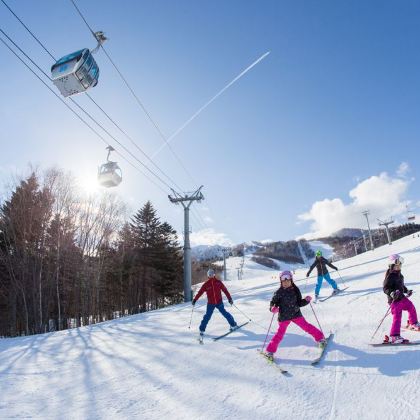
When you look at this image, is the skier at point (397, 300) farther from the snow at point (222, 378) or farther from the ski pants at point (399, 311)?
the snow at point (222, 378)

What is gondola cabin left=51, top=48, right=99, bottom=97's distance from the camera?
7375 millimetres

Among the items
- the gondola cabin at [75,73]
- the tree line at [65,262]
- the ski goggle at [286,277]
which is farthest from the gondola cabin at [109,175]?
the tree line at [65,262]

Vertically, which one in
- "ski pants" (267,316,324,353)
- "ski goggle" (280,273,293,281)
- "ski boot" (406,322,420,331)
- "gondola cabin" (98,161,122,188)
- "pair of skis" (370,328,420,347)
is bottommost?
"pair of skis" (370,328,420,347)

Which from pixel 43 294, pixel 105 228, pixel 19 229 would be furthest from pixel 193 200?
pixel 43 294

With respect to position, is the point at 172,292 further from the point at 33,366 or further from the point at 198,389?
the point at 198,389

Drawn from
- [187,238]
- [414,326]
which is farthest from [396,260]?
[187,238]

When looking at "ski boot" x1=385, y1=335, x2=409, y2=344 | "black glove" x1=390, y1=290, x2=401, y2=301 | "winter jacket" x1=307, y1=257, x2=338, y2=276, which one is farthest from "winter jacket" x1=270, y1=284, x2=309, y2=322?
"winter jacket" x1=307, y1=257, x2=338, y2=276

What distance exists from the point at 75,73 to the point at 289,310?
6.71 metres

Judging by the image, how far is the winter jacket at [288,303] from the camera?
6146 mm

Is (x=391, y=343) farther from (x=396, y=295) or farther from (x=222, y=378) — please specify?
(x=222, y=378)

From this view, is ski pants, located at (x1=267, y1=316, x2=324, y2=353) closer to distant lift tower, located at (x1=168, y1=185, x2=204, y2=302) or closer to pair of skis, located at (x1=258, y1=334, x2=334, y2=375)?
pair of skis, located at (x1=258, y1=334, x2=334, y2=375)

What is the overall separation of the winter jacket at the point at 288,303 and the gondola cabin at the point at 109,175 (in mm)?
7673

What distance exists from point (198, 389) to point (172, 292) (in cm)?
3910

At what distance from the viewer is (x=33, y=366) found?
7332 mm
